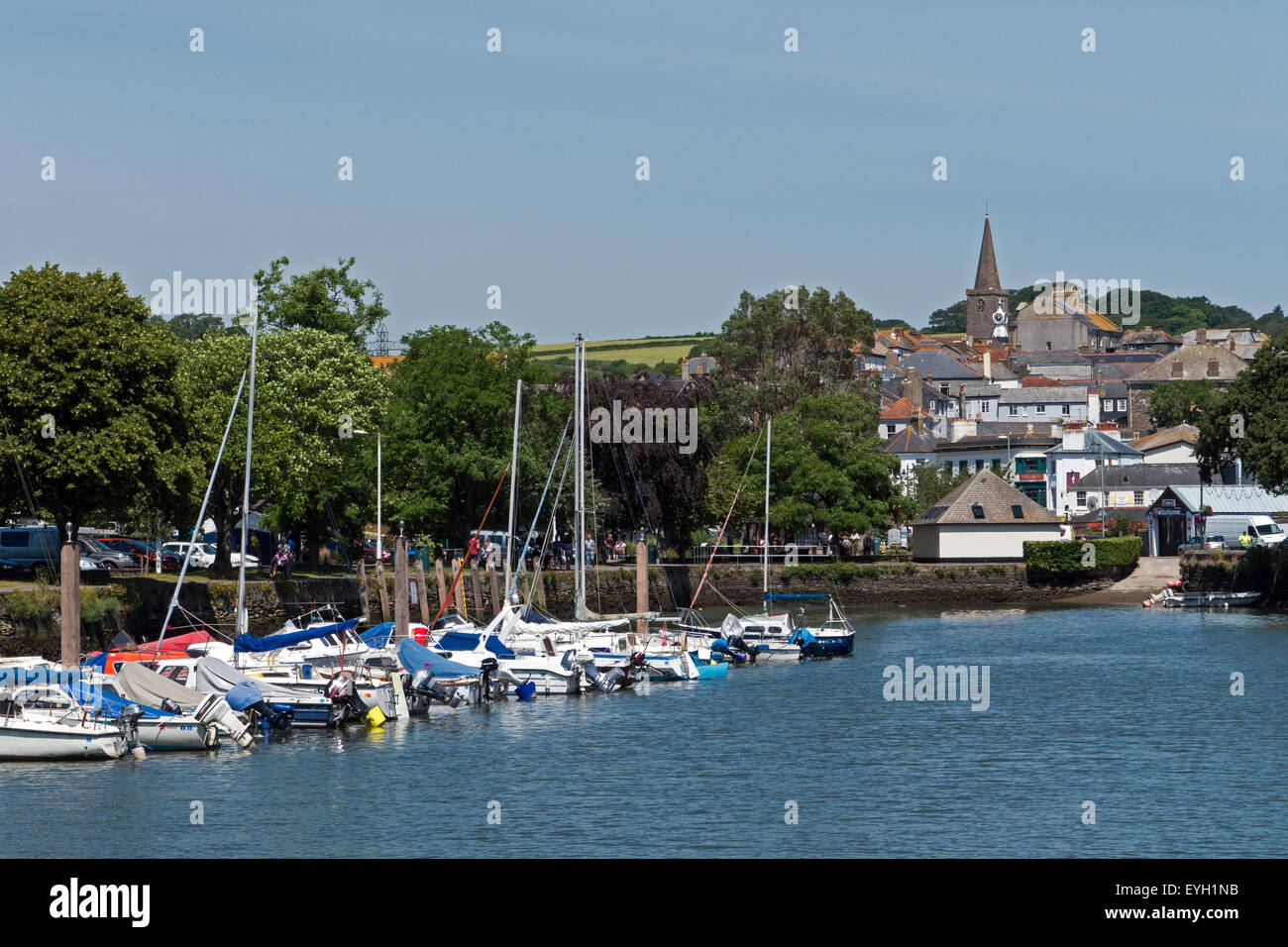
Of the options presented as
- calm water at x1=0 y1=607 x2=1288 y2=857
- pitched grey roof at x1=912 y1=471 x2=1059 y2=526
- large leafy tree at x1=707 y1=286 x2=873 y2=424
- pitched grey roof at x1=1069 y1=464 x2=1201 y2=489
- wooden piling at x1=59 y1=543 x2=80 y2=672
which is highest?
large leafy tree at x1=707 y1=286 x2=873 y2=424

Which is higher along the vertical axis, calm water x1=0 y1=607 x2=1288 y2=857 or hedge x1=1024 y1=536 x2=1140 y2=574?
hedge x1=1024 y1=536 x2=1140 y2=574

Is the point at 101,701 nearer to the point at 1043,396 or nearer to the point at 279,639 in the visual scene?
the point at 279,639

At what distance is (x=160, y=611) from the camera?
51.8 m

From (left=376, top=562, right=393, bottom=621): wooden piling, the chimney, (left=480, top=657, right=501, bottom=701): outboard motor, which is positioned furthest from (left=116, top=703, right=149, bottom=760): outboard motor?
the chimney

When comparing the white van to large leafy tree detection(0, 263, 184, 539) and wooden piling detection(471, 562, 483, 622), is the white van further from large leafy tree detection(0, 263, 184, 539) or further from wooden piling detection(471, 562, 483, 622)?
large leafy tree detection(0, 263, 184, 539)

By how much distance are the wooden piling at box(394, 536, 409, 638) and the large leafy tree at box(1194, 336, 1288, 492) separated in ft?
148

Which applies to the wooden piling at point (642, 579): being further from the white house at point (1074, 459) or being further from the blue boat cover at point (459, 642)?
the white house at point (1074, 459)

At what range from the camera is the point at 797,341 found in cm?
11381

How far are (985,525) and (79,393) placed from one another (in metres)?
59.7

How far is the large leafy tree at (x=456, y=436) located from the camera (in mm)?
74500

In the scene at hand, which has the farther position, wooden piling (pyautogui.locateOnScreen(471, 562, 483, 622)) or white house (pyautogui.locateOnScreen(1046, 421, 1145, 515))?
white house (pyautogui.locateOnScreen(1046, 421, 1145, 515))

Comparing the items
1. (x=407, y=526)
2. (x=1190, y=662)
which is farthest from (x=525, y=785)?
(x=407, y=526)

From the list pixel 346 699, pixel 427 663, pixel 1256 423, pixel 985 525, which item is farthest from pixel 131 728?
pixel 985 525

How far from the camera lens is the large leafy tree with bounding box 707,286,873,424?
371ft
